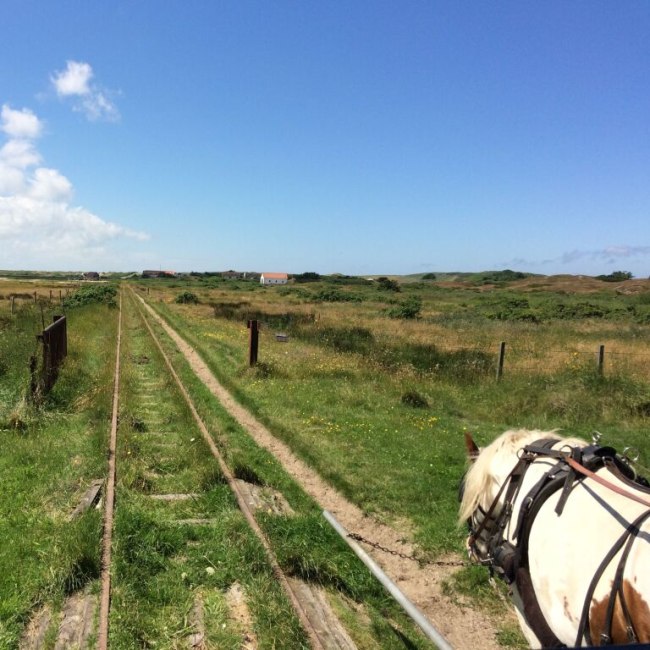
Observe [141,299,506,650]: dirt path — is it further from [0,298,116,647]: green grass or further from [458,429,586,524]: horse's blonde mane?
[0,298,116,647]: green grass

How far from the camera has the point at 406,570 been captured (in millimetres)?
4988

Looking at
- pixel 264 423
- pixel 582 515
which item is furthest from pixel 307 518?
pixel 264 423

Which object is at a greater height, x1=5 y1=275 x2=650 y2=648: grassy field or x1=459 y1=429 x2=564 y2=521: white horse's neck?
x1=459 y1=429 x2=564 y2=521: white horse's neck

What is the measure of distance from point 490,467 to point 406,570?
2225 mm

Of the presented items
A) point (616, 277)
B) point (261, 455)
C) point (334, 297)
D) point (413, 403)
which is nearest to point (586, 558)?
point (261, 455)

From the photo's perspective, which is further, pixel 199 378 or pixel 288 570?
pixel 199 378

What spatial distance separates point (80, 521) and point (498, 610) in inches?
162

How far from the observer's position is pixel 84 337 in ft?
62.6

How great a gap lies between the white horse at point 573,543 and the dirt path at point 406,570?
134 centimetres

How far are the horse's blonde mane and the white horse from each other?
0.13ft

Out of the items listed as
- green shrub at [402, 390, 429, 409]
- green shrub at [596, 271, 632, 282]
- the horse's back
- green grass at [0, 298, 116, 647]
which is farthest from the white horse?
green shrub at [596, 271, 632, 282]

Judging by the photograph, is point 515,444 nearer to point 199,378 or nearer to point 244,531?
point 244,531

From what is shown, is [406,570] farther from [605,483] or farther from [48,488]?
[48,488]

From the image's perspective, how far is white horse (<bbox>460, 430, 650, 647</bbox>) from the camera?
7.09 feet
